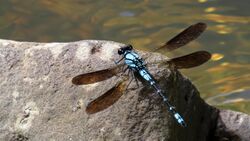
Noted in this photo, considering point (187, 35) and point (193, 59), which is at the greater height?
point (187, 35)

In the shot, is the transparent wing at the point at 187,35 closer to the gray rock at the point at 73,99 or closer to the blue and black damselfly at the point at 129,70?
the blue and black damselfly at the point at 129,70

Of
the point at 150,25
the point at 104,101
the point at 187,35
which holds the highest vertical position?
the point at 150,25

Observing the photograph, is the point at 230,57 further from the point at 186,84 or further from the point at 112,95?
the point at 112,95

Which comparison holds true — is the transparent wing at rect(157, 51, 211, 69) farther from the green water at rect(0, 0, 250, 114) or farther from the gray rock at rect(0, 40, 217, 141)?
the green water at rect(0, 0, 250, 114)

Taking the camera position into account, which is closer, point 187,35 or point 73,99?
point 73,99

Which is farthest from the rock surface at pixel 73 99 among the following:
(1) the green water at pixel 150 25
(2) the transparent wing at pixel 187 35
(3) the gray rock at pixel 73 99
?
(1) the green water at pixel 150 25

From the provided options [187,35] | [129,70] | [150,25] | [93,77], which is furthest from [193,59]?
[150,25]

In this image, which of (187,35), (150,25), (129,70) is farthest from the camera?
(150,25)

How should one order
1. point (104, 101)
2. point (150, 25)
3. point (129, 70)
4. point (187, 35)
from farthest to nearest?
1. point (150, 25)
2. point (187, 35)
3. point (129, 70)
4. point (104, 101)

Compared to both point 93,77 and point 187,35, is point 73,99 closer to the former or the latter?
point 93,77

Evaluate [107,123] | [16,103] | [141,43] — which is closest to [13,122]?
[16,103]
